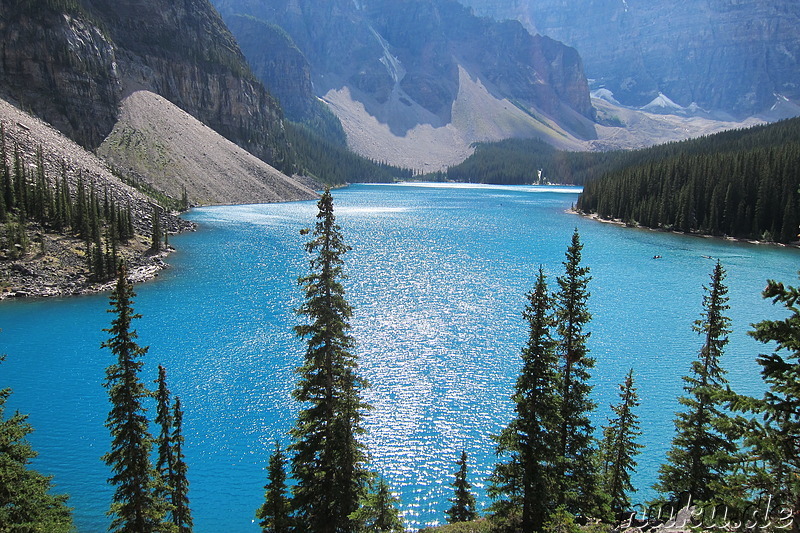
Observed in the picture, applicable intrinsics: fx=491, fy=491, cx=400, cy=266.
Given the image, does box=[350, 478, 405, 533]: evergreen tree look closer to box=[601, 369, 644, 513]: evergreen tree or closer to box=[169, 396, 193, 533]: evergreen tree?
box=[169, 396, 193, 533]: evergreen tree

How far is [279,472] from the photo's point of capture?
60.8 ft

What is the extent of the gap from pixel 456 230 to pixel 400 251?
99.2 feet

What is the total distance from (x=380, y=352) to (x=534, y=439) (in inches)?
1064

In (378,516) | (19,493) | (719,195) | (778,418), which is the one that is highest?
(719,195)

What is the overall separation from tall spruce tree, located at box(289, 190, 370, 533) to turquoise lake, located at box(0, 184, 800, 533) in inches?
287

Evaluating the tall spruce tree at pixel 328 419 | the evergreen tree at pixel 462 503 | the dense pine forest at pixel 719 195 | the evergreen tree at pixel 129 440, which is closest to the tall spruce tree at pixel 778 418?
the tall spruce tree at pixel 328 419

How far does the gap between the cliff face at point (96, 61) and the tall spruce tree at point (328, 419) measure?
139 metres

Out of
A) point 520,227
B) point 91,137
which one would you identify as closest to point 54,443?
point 520,227

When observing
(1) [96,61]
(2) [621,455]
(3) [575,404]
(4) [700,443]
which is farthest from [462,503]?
(1) [96,61]

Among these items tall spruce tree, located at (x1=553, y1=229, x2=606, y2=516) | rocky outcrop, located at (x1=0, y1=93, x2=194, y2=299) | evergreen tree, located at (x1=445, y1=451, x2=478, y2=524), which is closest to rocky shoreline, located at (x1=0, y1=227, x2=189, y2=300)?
rocky outcrop, located at (x1=0, y1=93, x2=194, y2=299)

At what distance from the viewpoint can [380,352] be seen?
44.1 meters

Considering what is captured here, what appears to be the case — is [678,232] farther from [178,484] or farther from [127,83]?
[127,83]

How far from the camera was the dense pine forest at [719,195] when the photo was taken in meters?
110

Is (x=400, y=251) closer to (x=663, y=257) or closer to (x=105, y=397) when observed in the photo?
(x=663, y=257)
